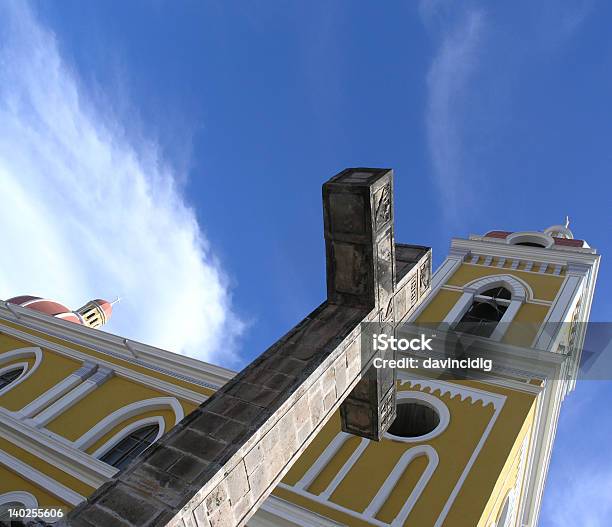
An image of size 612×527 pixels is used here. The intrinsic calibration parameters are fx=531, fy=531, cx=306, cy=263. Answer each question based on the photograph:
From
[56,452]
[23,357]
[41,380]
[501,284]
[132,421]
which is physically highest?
[501,284]

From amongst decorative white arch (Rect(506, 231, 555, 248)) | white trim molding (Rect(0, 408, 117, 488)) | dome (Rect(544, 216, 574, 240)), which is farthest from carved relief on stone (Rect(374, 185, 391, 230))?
dome (Rect(544, 216, 574, 240))

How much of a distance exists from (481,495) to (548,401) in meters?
3.76

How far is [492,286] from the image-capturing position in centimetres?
1652

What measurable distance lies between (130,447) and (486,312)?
33.7 ft

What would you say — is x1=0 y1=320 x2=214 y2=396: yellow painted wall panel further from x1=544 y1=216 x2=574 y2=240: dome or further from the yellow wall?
x1=544 y1=216 x2=574 y2=240: dome

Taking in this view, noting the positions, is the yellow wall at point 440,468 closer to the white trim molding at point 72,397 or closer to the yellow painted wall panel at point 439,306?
the yellow painted wall panel at point 439,306

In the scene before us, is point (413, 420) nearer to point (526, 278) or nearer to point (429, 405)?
point (429, 405)

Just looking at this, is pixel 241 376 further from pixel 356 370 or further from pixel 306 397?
pixel 356 370

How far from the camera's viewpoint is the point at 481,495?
8570mm

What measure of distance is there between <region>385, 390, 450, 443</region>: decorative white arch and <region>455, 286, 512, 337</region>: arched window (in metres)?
3.80

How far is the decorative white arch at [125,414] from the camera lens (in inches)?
484

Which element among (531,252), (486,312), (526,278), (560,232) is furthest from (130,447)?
(560,232)

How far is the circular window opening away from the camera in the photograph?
36.8ft

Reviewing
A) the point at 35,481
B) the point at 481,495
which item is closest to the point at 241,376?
the point at 481,495
